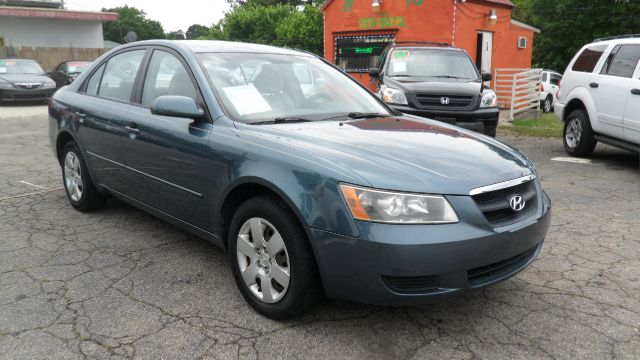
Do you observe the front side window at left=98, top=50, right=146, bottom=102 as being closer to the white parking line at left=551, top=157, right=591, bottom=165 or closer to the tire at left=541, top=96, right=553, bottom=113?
the white parking line at left=551, top=157, right=591, bottom=165

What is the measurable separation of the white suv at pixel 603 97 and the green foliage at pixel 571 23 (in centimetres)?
2322

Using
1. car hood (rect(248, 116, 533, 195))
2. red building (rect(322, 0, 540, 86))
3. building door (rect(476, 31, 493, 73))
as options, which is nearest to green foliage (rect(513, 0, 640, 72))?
red building (rect(322, 0, 540, 86))

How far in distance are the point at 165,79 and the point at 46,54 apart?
25005mm

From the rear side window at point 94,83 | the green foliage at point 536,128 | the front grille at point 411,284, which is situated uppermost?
the rear side window at point 94,83

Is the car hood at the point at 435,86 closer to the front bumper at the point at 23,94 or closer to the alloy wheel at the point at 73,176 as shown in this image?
the alloy wheel at the point at 73,176

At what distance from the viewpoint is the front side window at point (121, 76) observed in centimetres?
421

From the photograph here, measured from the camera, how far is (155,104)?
10.9 ft

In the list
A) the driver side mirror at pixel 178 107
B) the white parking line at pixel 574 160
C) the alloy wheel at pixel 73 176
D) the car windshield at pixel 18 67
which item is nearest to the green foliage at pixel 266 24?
the car windshield at pixel 18 67

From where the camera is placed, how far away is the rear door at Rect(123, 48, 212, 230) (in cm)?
336

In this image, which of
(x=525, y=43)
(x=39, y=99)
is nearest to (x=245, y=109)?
(x=39, y=99)

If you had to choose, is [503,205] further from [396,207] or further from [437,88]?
[437,88]

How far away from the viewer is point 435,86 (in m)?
8.32

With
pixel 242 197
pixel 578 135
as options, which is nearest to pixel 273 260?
pixel 242 197

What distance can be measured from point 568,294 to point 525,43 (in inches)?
713
